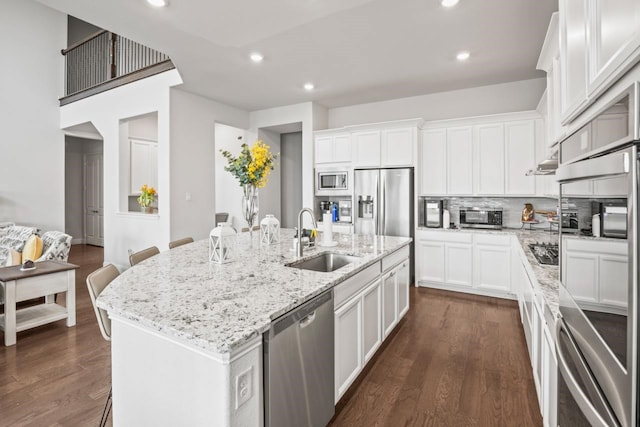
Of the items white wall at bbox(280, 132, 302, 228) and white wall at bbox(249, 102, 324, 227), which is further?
white wall at bbox(280, 132, 302, 228)

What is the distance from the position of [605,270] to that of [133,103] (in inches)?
249

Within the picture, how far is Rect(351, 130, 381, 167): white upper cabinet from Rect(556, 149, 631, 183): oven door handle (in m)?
4.06

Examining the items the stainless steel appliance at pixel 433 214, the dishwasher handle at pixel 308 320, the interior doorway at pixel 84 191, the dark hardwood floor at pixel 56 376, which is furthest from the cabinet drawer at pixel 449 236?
the interior doorway at pixel 84 191

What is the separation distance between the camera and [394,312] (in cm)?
300

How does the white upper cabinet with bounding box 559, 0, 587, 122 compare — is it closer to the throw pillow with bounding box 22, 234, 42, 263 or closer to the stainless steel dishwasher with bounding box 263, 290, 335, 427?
the stainless steel dishwasher with bounding box 263, 290, 335, 427

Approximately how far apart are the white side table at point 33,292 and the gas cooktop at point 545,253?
4.33m

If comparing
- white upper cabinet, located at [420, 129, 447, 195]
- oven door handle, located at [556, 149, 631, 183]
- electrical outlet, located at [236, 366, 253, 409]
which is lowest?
electrical outlet, located at [236, 366, 253, 409]

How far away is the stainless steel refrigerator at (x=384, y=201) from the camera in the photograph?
4.82 m

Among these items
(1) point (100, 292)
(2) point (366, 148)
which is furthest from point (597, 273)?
(2) point (366, 148)

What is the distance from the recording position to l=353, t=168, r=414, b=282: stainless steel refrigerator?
15.8 feet

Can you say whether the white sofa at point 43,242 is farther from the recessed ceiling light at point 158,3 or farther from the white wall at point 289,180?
the white wall at point 289,180

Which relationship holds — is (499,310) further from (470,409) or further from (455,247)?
(470,409)

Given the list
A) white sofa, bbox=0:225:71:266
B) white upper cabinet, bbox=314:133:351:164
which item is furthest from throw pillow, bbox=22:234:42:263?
white upper cabinet, bbox=314:133:351:164

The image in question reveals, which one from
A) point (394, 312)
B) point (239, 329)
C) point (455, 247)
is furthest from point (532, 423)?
point (455, 247)
